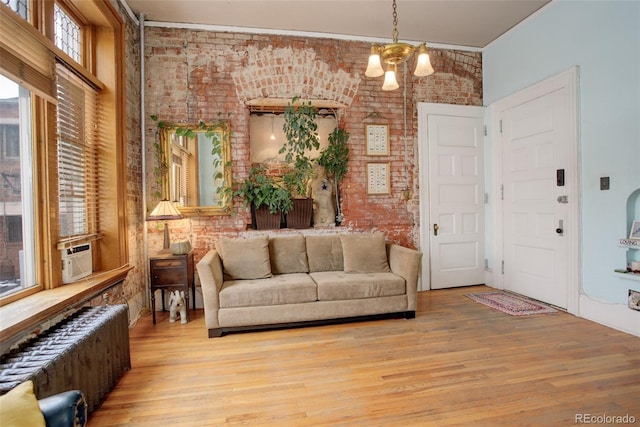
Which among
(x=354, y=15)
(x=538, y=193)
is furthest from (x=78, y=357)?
(x=538, y=193)

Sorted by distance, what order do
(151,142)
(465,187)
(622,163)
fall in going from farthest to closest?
(465,187), (151,142), (622,163)

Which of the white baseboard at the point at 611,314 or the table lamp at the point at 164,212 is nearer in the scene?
the white baseboard at the point at 611,314

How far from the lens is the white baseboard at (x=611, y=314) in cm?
283

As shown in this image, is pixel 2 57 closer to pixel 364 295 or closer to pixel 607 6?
pixel 364 295

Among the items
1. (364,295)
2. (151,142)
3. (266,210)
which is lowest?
(364,295)

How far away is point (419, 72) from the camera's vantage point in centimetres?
253

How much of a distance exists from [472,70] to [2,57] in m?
4.82

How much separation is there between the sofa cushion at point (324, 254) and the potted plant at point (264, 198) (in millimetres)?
485

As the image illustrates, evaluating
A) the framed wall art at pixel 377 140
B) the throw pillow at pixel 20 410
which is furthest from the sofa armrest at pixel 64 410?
the framed wall art at pixel 377 140

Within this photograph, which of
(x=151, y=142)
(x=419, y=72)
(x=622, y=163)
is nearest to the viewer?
(x=419, y=72)

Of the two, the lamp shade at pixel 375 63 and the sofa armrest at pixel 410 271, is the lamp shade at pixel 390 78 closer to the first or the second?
the lamp shade at pixel 375 63

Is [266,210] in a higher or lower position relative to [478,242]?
higher

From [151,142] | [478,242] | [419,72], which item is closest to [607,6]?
[419,72]
